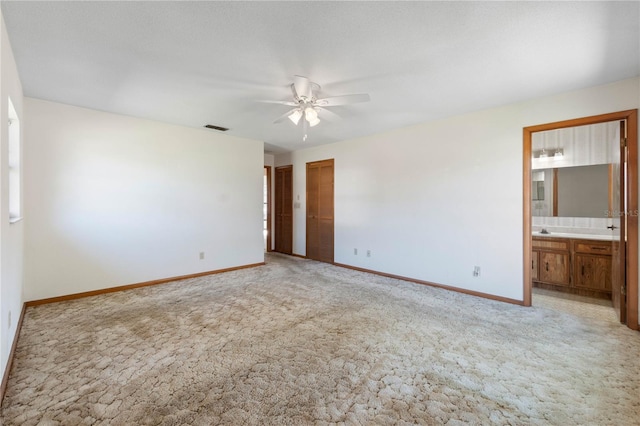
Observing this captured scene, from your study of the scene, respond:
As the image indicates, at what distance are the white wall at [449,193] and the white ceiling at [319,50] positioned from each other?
11.0 inches

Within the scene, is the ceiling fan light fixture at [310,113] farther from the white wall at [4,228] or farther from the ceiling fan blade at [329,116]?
the white wall at [4,228]

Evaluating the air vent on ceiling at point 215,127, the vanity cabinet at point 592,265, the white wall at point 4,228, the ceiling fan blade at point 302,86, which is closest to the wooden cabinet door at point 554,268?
the vanity cabinet at point 592,265

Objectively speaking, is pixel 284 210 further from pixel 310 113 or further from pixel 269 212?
pixel 310 113

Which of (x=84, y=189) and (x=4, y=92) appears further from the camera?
(x=84, y=189)

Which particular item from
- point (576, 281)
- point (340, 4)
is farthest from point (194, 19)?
point (576, 281)

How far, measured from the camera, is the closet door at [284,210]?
267 inches

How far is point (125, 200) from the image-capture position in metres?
4.05

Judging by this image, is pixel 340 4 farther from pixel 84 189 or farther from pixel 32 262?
pixel 32 262

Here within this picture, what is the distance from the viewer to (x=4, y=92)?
2.01 metres

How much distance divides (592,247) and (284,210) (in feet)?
17.9

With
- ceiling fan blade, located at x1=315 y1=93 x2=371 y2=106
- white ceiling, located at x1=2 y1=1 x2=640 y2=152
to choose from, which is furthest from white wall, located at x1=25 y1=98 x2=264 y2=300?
ceiling fan blade, located at x1=315 y1=93 x2=371 y2=106

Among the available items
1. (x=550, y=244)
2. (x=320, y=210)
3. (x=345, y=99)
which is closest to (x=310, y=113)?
(x=345, y=99)

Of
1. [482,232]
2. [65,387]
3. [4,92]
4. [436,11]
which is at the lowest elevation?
[65,387]

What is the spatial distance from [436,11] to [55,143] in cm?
432
